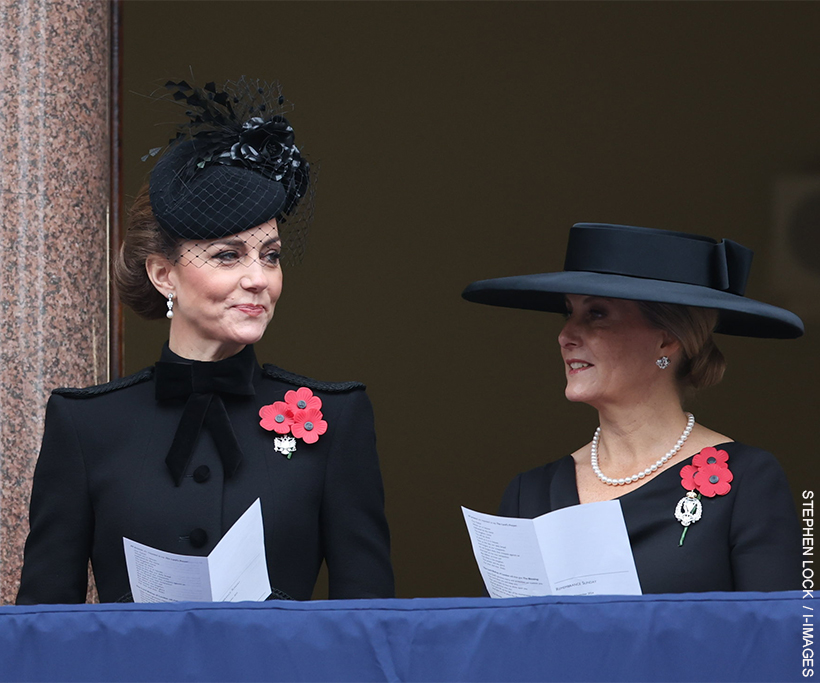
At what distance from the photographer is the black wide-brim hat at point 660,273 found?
2.12 meters

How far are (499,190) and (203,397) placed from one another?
394 cm

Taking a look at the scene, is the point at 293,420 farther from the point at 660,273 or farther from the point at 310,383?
the point at 660,273

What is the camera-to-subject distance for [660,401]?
2.20m

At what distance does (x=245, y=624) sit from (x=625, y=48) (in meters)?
4.95

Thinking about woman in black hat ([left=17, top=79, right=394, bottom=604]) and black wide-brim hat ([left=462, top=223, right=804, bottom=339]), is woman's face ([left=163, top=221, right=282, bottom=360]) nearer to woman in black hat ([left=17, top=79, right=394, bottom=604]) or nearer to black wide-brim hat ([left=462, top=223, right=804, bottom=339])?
woman in black hat ([left=17, top=79, right=394, bottom=604])

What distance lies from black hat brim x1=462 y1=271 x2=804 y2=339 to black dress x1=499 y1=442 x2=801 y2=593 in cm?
26

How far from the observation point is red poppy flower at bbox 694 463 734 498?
79.6 inches

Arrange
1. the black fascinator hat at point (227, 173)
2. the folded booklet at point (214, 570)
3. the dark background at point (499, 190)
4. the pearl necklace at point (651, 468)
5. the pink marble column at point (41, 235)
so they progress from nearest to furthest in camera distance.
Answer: the folded booklet at point (214, 570)
the black fascinator hat at point (227, 173)
the pearl necklace at point (651, 468)
the pink marble column at point (41, 235)
the dark background at point (499, 190)

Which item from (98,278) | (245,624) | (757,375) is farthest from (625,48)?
(245,624)

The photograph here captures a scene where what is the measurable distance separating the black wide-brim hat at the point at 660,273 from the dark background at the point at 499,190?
11.3 feet

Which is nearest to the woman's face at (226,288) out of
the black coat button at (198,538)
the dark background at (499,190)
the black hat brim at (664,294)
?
the black coat button at (198,538)

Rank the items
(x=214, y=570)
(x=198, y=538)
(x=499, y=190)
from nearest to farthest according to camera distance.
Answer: (x=214, y=570)
(x=198, y=538)
(x=499, y=190)

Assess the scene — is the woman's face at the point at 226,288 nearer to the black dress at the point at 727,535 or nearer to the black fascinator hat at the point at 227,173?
the black fascinator hat at the point at 227,173

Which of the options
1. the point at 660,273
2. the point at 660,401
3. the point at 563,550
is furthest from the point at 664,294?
the point at 563,550
